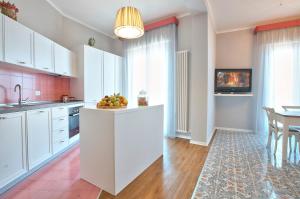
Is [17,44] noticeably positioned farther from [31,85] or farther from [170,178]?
[170,178]

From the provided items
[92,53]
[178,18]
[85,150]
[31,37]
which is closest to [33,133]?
[85,150]

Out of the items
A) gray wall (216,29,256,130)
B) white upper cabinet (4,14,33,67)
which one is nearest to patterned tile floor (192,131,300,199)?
gray wall (216,29,256,130)

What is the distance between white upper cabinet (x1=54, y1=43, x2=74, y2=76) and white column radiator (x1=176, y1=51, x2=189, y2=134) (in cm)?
244

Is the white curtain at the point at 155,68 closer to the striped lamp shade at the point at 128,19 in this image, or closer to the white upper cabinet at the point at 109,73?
the white upper cabinet at the point at 109,73

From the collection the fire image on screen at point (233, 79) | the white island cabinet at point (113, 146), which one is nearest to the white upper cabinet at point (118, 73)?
the white island cabinet at point (113, 146)

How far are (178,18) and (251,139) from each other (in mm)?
3328

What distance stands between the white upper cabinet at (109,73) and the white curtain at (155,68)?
0.46 m

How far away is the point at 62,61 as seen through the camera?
3.23 m

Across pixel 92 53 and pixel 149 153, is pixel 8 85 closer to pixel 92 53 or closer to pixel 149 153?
pixel 92 53

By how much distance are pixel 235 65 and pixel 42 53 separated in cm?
445

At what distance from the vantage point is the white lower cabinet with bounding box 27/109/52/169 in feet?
6.92

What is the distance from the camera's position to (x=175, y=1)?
3.24 meters

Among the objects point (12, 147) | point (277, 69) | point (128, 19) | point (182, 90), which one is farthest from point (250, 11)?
point (12, 147)

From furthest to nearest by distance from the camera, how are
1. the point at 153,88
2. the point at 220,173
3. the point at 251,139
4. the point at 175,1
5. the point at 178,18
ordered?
the point at 153,88 → the point at 178,18 → the point at 251,139 → the point at 175,1 → the point at 220,173
